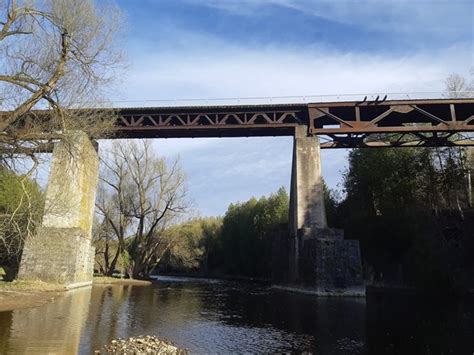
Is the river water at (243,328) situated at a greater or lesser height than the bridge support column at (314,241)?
lesser

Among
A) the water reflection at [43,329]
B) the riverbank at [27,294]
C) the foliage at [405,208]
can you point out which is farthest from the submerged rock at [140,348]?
the foliage at [405,208]

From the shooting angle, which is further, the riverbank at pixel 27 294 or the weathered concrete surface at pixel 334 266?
the weathered concrete surface at pixel 334 266

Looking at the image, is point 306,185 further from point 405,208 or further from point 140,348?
point 140,348

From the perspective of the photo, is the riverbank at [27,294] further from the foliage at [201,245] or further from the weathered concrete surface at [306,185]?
the foliage at [201,245]

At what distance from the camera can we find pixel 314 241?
22703 mm

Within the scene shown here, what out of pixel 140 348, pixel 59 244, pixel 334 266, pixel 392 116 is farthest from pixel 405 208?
pixel 140 348

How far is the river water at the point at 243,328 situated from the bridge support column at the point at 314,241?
550 centimetres

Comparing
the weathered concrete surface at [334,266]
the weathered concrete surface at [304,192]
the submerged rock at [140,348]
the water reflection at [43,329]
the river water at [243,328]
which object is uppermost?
the weathered concrete surface at [304,192]

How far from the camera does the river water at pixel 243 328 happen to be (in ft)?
28.3

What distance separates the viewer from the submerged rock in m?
7.02

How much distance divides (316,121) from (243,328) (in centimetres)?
1862

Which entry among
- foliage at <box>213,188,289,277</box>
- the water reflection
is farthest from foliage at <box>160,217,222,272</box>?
the water reflection

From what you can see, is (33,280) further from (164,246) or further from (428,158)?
(428,158)

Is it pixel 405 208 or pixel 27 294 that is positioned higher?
pixel 405 208
